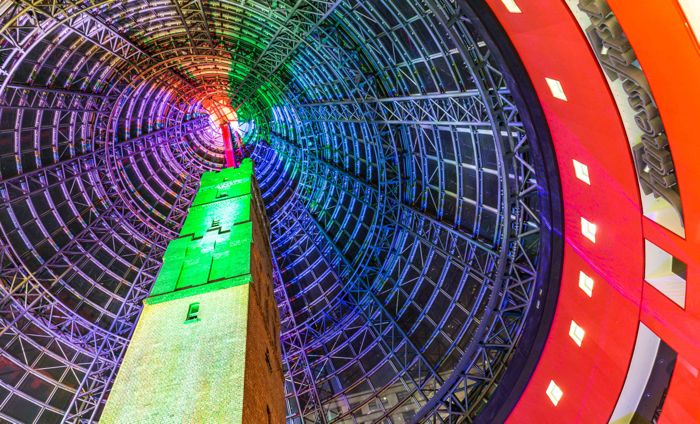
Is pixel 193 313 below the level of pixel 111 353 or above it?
above

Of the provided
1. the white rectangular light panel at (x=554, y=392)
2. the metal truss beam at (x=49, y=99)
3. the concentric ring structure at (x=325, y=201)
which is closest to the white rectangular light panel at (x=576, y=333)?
the concentric ring structure at (x=325, y=201)

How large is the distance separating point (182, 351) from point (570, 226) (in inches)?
496

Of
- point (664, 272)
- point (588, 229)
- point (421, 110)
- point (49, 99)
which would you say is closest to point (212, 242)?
point (421, 110)

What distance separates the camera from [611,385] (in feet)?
38.4

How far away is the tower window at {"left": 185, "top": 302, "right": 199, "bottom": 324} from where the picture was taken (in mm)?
11779

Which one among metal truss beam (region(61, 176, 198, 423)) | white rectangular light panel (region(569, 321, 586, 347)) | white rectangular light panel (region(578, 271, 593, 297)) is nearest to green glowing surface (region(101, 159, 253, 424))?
white rectangular light panel (region(578, 271, 593, 297))

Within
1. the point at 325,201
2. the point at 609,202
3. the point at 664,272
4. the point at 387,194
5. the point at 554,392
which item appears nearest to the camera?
the point at 664,272

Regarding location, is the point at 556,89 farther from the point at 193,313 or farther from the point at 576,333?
the point at 193,313

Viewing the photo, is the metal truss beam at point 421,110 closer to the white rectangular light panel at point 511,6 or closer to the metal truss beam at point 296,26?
the metal truss beam at point 296,26

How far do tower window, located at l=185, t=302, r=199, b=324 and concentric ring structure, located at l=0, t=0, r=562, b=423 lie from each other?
12333 mm

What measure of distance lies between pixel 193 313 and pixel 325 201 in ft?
70.2

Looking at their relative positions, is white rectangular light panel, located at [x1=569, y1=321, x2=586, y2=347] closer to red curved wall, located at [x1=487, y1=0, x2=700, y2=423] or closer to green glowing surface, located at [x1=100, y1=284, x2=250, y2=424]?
red curved wall, located at [x1=487, y1=0, x2=700, y2=423]

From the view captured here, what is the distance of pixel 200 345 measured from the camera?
35.1ft

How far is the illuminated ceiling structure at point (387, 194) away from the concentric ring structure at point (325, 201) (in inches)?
6.3
